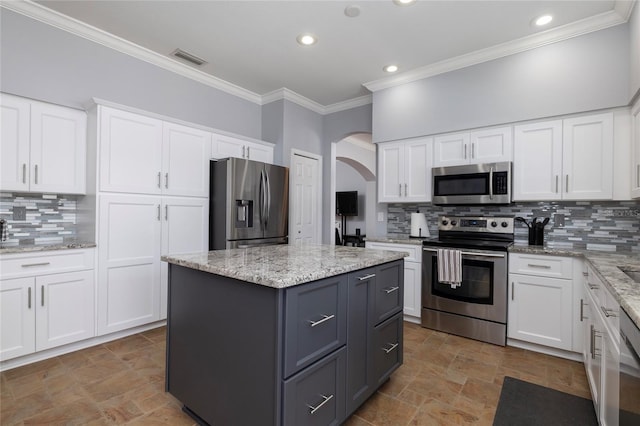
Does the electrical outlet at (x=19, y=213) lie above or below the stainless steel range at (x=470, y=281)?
above

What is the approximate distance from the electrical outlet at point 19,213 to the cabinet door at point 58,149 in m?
0.27

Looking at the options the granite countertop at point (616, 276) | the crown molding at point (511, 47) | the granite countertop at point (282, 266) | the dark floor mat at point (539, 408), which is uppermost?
the crown molding at point (511, 47)

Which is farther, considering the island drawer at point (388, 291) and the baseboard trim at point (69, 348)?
the baseboard trim at point (69, 348)

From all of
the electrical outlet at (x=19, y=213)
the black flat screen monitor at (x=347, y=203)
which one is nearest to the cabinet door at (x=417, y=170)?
the electrical outlet at (x=19, y=213)

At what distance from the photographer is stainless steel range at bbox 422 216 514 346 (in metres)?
2.88

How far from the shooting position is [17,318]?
230 centimetres

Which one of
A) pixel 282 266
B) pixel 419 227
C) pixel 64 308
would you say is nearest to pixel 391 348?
pixel 282 266

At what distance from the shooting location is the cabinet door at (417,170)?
3.61 metres

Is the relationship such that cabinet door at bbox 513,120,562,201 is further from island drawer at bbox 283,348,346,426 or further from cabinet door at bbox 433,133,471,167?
island drawer at bbox 283,348,346,426

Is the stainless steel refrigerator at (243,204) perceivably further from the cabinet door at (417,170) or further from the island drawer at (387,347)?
the island drawer at (387,347)

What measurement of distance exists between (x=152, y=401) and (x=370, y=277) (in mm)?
1579

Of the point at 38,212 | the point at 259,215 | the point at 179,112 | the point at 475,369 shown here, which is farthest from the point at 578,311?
the point at 38,212

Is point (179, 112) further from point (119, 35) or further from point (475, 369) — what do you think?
point (475, 369)

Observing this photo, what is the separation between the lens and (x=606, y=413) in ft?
4.80
